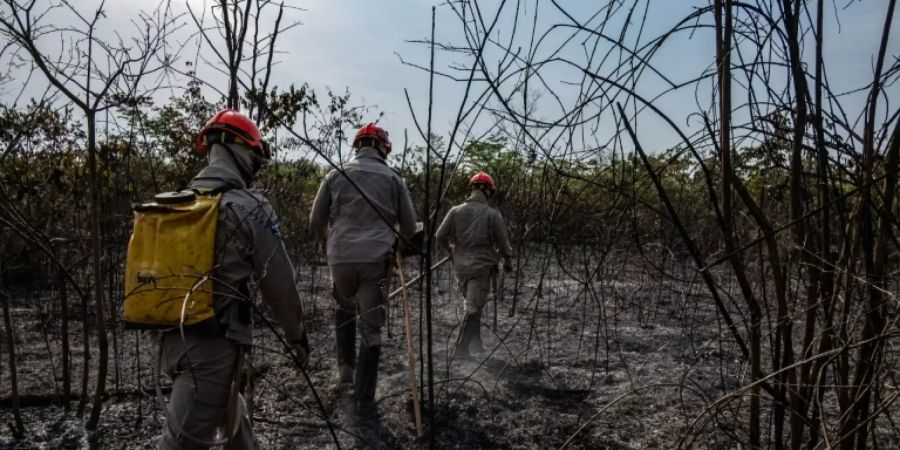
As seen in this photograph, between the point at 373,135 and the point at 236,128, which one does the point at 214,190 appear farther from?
the point at 373,135

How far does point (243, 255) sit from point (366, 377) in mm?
2084

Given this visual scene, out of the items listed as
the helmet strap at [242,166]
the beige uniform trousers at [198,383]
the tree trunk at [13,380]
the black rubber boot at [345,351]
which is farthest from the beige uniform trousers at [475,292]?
the beige uniform trousers at [198,383]

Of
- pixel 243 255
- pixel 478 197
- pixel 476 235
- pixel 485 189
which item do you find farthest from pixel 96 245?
pixel 485 189

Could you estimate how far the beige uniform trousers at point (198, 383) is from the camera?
8.43 ft

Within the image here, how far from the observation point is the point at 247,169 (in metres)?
2.92

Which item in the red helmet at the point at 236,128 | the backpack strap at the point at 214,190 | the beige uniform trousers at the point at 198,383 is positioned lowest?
the beige uniform trousers at the point at 198,383

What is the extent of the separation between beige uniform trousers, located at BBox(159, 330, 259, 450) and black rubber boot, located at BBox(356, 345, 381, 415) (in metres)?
1.91

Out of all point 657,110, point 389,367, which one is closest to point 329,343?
point 389,367

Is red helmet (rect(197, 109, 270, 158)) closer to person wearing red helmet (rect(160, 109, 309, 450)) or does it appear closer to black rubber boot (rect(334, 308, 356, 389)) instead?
person wearing red helmet (rect(160, 109, 309, 450))

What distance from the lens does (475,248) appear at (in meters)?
6.49

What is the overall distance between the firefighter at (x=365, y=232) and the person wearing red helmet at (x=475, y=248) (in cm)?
166

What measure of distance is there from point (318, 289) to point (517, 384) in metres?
3.97

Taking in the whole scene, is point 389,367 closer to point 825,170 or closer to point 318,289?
point 318,289

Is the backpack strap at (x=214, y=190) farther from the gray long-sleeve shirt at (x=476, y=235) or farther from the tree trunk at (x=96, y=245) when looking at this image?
the gray long-sleeve shirt at (x=476, y=235)
